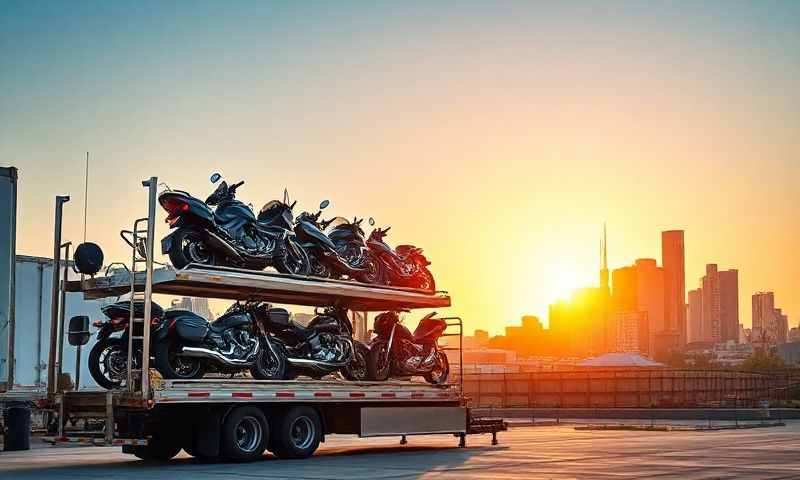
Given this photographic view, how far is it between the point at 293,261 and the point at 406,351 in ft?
14.2

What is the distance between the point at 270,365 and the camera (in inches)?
889

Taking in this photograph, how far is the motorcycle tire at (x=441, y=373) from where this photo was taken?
27.0 meters

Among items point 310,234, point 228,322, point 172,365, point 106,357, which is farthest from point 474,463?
point 106,357

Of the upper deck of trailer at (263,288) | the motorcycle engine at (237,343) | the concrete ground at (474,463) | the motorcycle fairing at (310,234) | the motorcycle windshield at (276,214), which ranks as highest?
the motorcycle windshield at (276,214)

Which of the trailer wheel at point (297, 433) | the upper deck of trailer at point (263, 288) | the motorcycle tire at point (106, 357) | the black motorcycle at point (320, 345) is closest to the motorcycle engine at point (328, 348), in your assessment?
A: the black motorcycle at point (320, 345)

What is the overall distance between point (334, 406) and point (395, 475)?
5.39m

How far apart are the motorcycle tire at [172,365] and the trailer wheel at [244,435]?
1.02 meters

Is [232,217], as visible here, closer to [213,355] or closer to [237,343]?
[237,343]

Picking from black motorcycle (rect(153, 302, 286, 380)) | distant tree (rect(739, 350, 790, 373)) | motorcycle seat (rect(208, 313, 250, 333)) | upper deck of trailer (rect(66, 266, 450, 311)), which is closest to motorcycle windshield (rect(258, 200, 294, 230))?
upper deck of trailer (rect(66, 266, 450, 311))

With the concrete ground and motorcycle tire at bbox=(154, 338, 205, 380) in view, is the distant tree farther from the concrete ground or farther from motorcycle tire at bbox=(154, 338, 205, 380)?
motorcycle tire at bbox=(154, 338, 205, 380)

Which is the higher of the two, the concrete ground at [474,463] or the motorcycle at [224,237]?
the motorcycle at [224,237]

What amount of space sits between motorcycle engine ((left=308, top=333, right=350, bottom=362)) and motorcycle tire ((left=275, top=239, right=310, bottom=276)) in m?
1.52

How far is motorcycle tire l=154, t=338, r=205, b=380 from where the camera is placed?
20547 millimetres

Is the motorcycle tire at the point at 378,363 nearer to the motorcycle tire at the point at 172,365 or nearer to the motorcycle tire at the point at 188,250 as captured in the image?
the motorcycle tire at the point at 172,365
